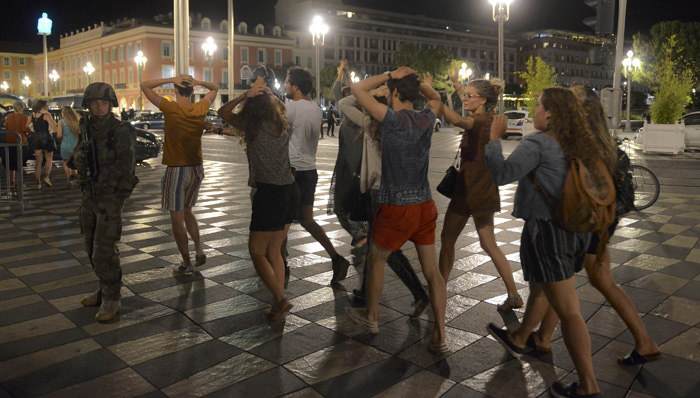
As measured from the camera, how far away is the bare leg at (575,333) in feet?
10.1

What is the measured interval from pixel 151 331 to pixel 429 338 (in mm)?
1884

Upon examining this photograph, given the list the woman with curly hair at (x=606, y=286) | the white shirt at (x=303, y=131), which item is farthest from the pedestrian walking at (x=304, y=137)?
the woman with curly hair at (x=606, y=286)

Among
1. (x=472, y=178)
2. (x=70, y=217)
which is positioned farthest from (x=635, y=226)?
(x=70, y=217)

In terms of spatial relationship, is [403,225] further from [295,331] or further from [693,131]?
[693,131]

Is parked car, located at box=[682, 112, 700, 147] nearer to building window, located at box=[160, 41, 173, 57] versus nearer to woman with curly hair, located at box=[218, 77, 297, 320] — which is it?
woman with curly hair, located at box=[218, 77, 297, 320]

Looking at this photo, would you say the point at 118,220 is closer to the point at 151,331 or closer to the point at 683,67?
the point at 151,331

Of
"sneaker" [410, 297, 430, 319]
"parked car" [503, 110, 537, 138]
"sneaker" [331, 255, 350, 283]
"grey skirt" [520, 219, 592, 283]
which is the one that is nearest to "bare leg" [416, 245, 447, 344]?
"sneaker" [410, 297, 430, 319]

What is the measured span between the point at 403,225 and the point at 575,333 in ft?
3.77

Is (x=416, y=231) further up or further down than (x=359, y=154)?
further down

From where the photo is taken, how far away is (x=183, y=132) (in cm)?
530

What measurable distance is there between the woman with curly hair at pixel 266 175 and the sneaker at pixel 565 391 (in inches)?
75.3

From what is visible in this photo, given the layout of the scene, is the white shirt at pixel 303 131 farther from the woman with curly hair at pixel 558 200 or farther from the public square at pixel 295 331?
the woman with curly hair at pixel 558 200

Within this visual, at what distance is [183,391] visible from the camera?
3.26 m

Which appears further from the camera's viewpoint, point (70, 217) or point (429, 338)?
point (70, 217)
